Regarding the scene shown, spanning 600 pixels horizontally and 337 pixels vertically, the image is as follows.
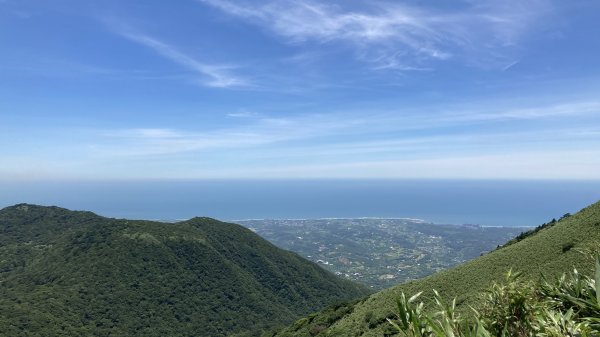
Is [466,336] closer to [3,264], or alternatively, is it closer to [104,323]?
[104,323]

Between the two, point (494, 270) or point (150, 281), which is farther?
point (150, 281)

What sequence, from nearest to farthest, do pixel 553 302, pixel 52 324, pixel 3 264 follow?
pixel 553 302, pixel 52 324, pixel 3 264

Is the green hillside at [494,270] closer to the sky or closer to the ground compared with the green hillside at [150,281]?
closer to the sky

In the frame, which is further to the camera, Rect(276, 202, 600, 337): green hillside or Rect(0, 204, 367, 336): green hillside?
Rect(0, 204, 367, 336): green hillside

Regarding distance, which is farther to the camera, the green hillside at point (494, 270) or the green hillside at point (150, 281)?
the green hillside at point (150, 281)

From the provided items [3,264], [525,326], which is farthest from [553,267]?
[3,264]
